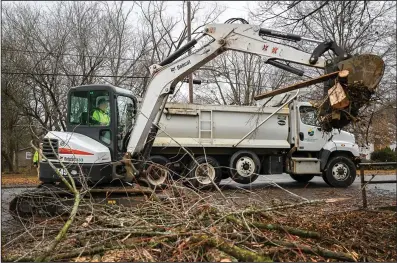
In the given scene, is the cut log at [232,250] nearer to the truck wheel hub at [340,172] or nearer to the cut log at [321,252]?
the cut log at [321,252]

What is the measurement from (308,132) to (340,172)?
1.61m

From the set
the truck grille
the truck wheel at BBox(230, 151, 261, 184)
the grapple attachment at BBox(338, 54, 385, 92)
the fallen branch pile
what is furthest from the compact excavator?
the truck wheel at BBox(230, 151, 261, 184)

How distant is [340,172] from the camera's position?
11984mm

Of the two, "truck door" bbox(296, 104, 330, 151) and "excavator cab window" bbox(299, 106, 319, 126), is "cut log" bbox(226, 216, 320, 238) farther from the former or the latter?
"excavator cab window" bbox(299, 106, 319, 126)

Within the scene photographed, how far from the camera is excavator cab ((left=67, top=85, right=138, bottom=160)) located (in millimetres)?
7852

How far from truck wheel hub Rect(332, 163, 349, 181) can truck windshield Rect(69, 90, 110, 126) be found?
24.7 ft

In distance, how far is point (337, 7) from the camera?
25.2 ft

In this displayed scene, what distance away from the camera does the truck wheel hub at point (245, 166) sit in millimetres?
11422

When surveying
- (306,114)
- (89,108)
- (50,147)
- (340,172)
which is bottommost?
(340,172)

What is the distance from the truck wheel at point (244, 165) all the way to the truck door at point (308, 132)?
1.55 metres

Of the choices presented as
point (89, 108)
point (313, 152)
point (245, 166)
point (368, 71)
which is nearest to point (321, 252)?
point (368, 71)

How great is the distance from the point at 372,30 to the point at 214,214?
15.8 ft

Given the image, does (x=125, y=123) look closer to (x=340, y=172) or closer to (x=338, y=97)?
(x=338, y=97)

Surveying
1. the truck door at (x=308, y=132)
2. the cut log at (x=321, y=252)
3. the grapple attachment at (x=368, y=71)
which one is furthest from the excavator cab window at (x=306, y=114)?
the cut log at (x=321, y=252)
